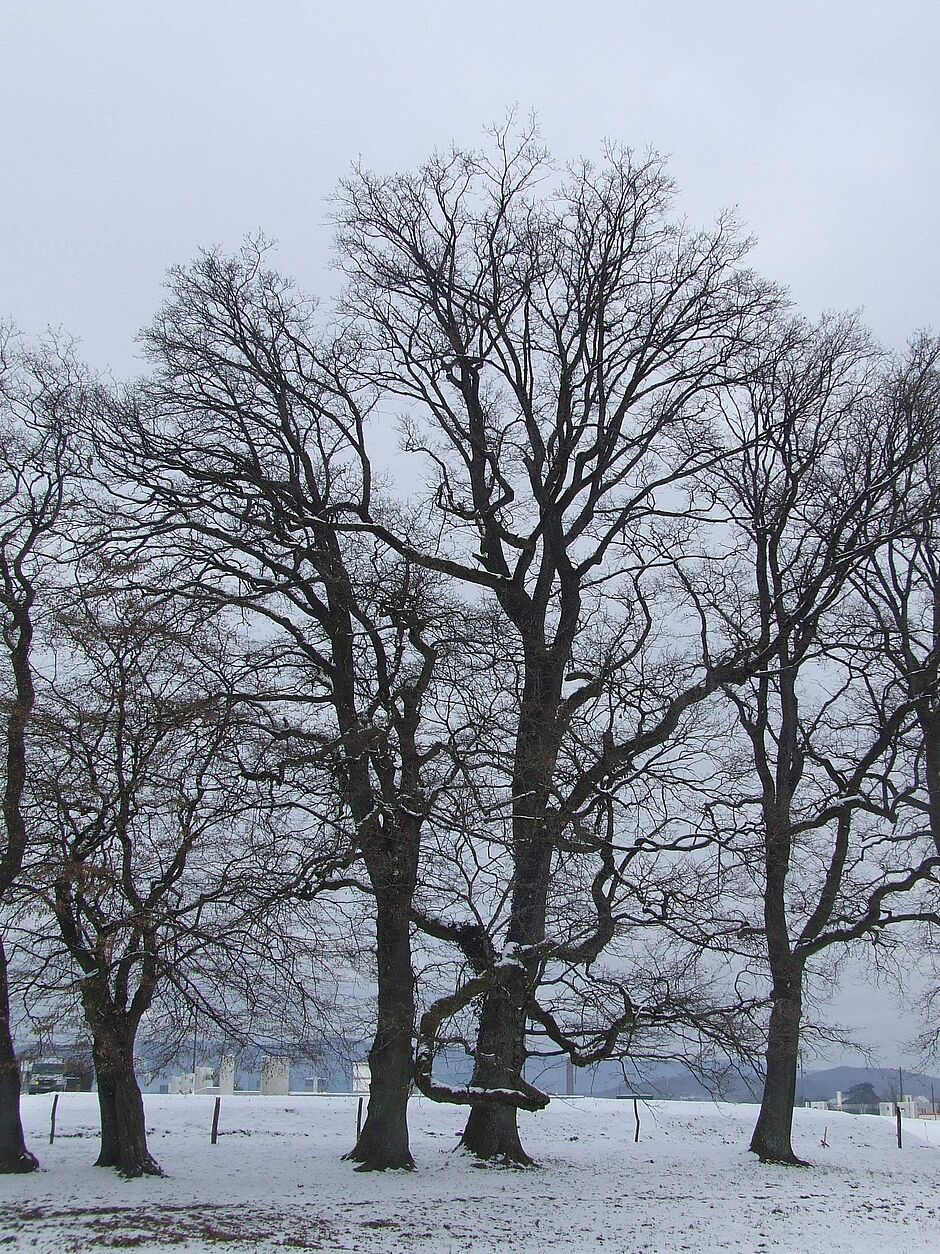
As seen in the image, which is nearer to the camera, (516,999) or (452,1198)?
(516,999)

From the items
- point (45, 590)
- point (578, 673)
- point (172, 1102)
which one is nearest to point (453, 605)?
point (578, 673)

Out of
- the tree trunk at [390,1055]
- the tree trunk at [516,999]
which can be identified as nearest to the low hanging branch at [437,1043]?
the tree trunk at [516,999]

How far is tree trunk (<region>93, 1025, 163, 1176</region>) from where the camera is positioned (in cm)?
1409

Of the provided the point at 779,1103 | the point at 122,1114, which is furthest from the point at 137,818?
the point at 779,1103

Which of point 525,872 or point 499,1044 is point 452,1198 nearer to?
point 499,1044

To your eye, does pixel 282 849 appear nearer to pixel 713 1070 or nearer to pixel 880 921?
pixel 713 1070

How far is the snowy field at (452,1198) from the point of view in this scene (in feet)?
36.9

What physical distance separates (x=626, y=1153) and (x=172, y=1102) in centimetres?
1137

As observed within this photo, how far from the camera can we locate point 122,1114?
48.6ft

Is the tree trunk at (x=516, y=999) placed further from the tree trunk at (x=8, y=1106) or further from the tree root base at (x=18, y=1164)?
the tree root base at (x=18, y=1164)

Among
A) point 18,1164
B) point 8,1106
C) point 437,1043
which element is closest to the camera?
point 437,1043

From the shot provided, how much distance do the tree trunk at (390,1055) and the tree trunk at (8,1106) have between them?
473 centimetres

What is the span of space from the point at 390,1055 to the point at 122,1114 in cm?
372

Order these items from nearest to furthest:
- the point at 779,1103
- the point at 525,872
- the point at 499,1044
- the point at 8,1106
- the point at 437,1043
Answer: the point at 437,1043 → the point at 499,1044 → the point at 525,872 → the point at 8,1106 → the point at 779,1103
